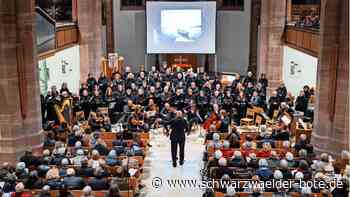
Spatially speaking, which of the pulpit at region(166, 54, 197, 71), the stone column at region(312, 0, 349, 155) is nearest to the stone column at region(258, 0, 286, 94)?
the pulpit at region(166, 54, 197, 71)

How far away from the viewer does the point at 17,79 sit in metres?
12.8

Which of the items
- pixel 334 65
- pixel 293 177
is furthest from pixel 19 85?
pixel 334 65

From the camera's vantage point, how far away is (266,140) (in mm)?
12703

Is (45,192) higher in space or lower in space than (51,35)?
lower

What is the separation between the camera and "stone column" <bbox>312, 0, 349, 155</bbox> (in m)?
12.7

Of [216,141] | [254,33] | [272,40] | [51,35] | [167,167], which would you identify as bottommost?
[167,167]

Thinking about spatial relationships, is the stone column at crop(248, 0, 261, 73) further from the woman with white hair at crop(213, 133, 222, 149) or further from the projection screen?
the woman with white hair at crop(213, 133, 222, 149)

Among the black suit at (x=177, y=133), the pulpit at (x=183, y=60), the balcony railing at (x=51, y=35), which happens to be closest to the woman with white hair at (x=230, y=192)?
the black suit at (x=177, y=133)

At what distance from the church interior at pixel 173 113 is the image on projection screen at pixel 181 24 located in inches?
2.0

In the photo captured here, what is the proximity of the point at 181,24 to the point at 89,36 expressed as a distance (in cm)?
565

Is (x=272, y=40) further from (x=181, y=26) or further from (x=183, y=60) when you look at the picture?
(x=183, y=60)

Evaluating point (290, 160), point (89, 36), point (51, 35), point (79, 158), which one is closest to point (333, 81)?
point (290, 160)

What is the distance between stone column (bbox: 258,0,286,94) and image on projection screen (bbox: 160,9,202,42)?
4.68 m

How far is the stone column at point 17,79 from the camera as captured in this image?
41.1 ft
